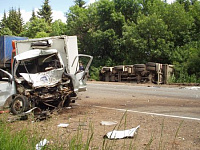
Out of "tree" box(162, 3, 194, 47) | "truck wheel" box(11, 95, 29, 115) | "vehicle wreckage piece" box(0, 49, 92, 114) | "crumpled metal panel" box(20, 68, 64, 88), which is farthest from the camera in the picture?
"tree" box(162, 3, 194, 47)

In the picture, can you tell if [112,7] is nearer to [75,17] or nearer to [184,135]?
[75,17]

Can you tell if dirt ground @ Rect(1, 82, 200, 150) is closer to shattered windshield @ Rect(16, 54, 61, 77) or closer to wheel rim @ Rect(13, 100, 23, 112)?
wheel rim @ Rect(13, 100, 23, 112)

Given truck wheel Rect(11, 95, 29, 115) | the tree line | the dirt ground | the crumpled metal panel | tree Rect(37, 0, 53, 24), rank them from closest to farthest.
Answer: the dirt ground
truck wheel Rect(11, 95, 29, 115)
the crumpled metal panel
the tree line
tree Rect(37, 0, 53, 24)

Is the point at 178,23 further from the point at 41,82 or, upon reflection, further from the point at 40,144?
the point at 40,144

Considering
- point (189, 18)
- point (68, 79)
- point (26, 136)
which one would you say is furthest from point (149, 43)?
point (26, 136)

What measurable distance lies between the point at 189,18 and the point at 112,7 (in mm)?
9408

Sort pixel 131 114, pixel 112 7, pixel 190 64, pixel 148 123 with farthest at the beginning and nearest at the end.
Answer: pixel 112 7 → pixel 190 64 → pixel 131 114 → pixel 148 123

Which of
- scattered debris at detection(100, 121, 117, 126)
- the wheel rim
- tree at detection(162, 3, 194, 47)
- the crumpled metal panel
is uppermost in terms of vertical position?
tree at detection(162, 3, 194, 47)

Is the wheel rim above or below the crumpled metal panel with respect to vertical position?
below

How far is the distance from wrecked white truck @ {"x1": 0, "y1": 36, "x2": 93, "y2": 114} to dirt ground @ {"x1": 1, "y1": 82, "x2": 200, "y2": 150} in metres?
0.65

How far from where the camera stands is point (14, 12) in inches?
2557

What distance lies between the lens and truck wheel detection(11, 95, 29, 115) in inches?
285

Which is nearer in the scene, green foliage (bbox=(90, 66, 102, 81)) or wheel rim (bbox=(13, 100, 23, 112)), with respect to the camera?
wheel rim (bbox=(13, 100, 23, 112))

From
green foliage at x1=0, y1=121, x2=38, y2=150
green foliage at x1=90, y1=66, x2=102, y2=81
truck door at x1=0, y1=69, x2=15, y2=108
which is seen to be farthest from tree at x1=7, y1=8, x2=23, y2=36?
green foliage at x1=0, y1=121, x2=38, y2=150
